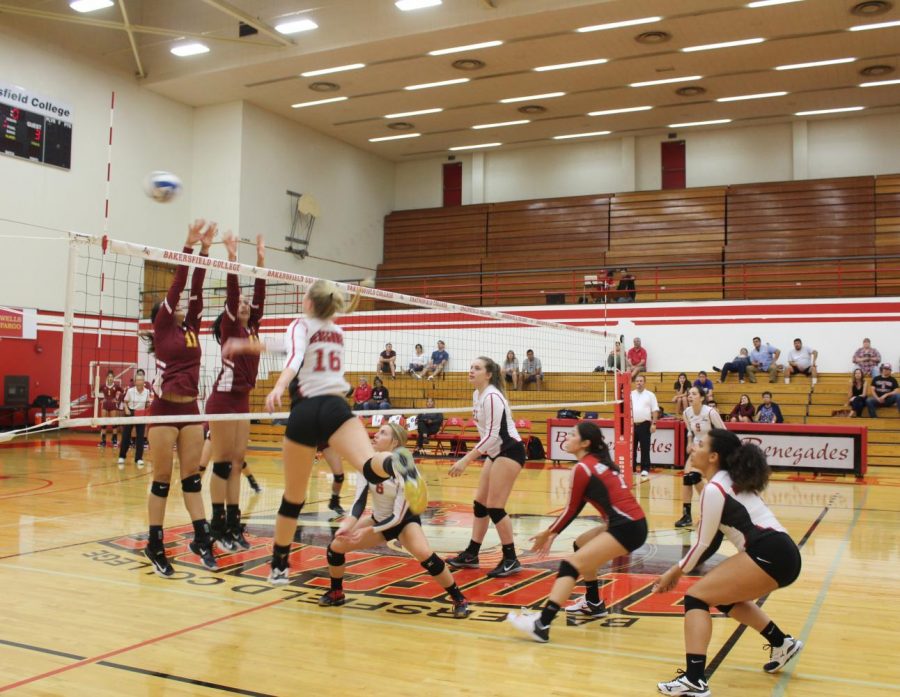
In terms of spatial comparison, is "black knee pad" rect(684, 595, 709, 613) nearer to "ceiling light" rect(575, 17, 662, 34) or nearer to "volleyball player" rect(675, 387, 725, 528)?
"volleyball player" rect(675, 387, 725, 528)

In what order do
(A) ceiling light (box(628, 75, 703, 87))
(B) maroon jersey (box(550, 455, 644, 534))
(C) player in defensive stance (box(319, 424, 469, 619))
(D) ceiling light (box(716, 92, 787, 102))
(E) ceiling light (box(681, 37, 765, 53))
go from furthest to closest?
(D) ceiling light (box(716, 92, 787, 102))
(A) ceiling light (box(628, 75, 703, 87))
(E) ceiling light (box(681, 37, 765, 53))
(C) player in defensive stance (box(319, 424, 469, 619))
(B) maroon jersey (box(550, 455, 644, 534))

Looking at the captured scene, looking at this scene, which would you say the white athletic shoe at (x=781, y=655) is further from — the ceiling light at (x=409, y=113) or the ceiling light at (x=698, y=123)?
the ceiling light at (x=698, y=123)

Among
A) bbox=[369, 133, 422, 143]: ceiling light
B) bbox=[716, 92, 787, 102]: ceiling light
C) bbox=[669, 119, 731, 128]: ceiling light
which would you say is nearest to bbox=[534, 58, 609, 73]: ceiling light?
bbox=[716, 92, 787, 102]: ceiling light

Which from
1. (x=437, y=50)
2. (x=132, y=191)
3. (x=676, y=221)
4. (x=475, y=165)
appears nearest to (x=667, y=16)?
(x=437, y=50)

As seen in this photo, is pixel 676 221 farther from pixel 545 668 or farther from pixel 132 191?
pixel 545 668

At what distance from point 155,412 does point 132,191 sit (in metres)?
17.4

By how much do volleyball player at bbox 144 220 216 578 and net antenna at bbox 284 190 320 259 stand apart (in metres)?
18.3

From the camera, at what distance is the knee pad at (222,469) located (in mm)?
6645

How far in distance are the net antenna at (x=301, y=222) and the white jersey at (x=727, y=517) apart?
69.3 feet

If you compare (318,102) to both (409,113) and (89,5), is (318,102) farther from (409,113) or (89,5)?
(89,5)

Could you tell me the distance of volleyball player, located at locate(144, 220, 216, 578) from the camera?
5.84 meters

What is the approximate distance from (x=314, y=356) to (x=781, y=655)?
308 cm

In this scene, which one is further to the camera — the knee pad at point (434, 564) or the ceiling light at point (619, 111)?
the ceiling light at point (619, 111)

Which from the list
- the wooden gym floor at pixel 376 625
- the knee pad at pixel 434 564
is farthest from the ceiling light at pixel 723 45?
the knee pad at pixel 434 564
